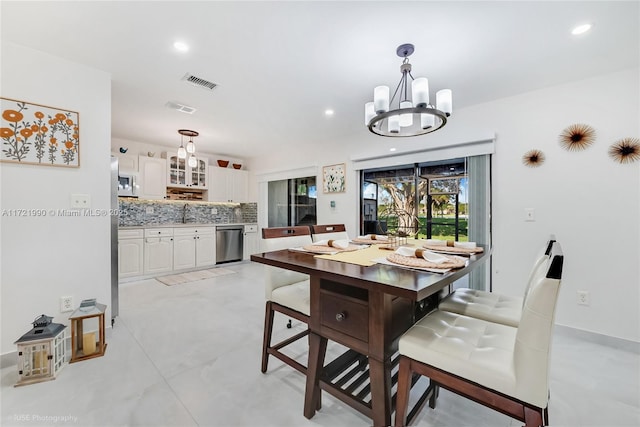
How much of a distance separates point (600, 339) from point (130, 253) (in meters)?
5.72

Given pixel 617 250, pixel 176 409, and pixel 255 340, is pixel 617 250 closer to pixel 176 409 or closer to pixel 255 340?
pixel 255 340

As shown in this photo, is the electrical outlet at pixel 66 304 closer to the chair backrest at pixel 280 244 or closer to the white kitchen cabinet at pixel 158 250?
the chair backrest at pixel 280 244

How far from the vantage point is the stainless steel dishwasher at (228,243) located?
5.17 m

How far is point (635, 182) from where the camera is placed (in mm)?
2154

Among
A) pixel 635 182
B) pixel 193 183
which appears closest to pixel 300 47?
pixel 635 182

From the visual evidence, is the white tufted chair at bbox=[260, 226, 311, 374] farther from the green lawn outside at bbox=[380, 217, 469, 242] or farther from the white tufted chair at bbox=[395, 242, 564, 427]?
the green lawn outside at bbox=[380, 217, 469, 242]

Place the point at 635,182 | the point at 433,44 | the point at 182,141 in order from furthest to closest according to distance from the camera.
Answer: the point at 182,141 → the point at 635,182 → the point at 433,44

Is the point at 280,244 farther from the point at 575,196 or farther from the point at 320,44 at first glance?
the point at 575,196

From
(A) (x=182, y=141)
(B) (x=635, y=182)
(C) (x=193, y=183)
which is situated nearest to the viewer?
(B) (x=635, y=182)

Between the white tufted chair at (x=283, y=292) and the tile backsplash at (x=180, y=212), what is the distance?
3745 mm

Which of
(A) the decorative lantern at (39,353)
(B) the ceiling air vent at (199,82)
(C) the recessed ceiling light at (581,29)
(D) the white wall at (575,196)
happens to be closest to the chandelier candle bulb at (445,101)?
(C) the recessed ceiling light at (581,29)

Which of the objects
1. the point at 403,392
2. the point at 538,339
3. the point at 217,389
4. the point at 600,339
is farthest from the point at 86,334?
the point at 600,339

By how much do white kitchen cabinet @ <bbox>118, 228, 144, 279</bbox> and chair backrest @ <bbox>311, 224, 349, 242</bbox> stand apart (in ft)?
11.3

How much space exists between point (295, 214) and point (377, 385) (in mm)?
4333
